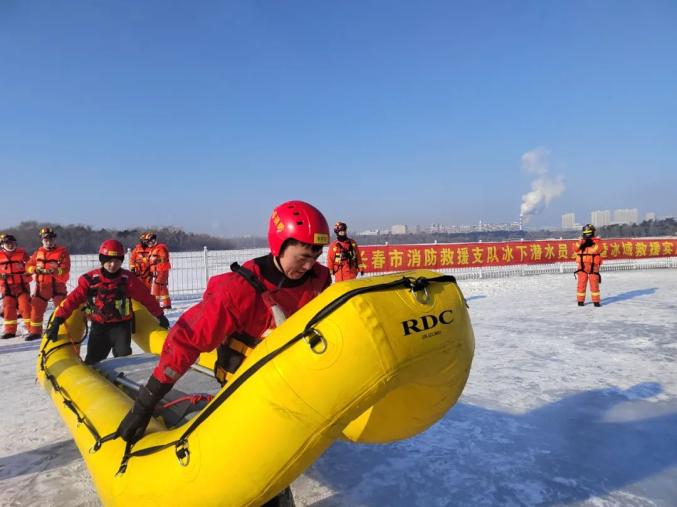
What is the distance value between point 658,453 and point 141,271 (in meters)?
9.26

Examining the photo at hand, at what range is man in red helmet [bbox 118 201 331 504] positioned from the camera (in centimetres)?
183

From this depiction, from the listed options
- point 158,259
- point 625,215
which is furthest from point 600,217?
point 158,259

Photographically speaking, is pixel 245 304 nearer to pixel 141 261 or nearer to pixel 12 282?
pixel 12 282

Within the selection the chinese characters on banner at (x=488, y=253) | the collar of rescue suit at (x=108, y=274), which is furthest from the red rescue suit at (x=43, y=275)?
the chinese characters on banner at (x=488, y=253)

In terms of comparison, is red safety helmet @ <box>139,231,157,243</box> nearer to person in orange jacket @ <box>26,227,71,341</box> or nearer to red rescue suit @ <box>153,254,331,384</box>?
person in orange jacket @ <box>26,227,71,341</box>

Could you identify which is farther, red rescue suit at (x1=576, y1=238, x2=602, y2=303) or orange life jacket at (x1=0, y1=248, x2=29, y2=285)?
red rescue suit at (x1=576, y1=238, x2=602, y2=303)

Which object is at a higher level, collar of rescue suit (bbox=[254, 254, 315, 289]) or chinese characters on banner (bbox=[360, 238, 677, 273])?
collar of rescue suit (bbox=[254, 254, 315, 289])

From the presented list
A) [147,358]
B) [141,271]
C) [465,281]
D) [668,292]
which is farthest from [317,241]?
[465,281]

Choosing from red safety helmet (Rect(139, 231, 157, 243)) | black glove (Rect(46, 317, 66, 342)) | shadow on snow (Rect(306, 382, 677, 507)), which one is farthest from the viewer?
red safety helmet (Rect(139, 231, 157, 243))

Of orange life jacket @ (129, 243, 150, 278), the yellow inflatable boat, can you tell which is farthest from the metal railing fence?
the yellow inflatable boat

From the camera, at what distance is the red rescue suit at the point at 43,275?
7.07 m

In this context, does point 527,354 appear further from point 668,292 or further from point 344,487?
point 668,292

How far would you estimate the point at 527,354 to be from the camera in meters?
5.43

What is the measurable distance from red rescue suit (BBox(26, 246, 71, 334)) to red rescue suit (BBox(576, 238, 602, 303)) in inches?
389
